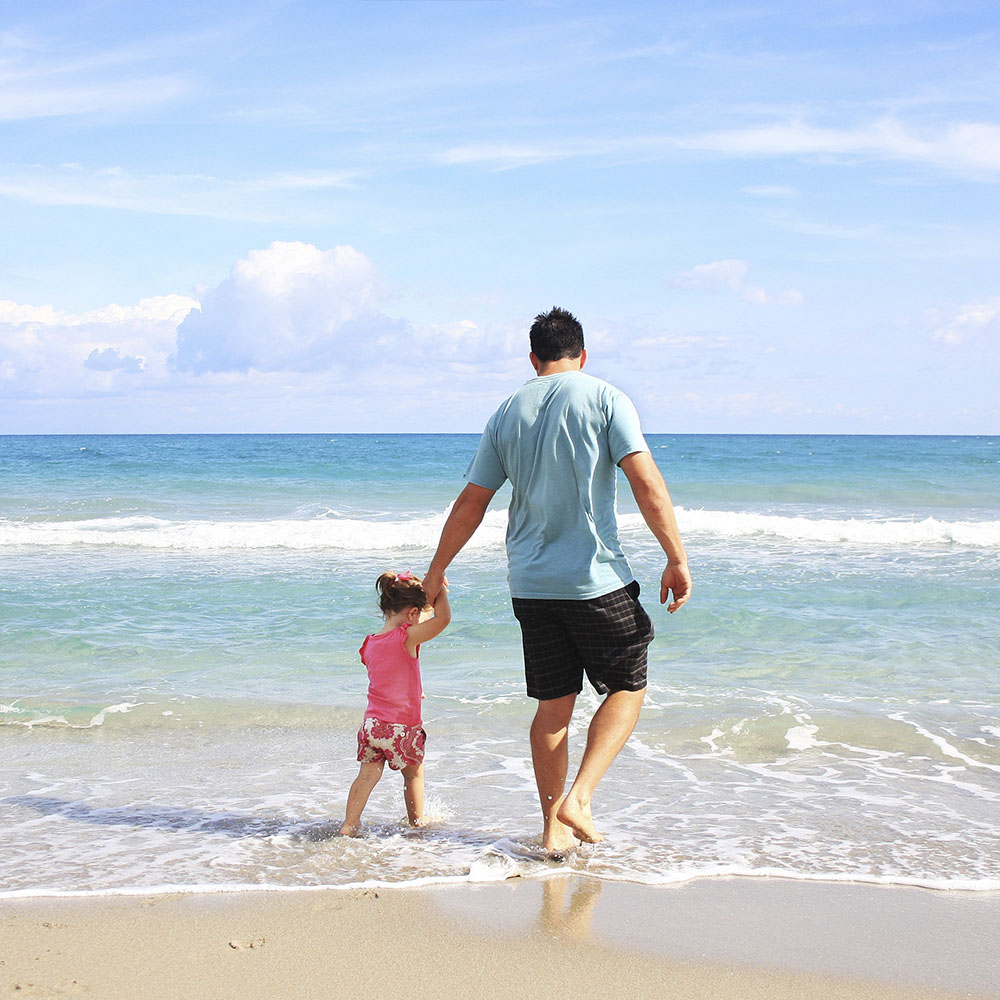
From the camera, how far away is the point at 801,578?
11195 millimetres

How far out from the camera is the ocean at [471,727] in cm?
382

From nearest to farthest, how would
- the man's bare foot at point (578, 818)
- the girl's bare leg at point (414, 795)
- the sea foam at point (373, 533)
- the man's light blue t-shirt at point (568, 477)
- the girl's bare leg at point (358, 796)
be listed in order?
1. the man's bare foot at point (578, 818)
2. the man's light blue t-shirt at point (568, 477)
3. the girl's bare leg at point (358, 796)
4. the girl's bare leg at point (414, 795)
5. the sea foam at point (373, 533)

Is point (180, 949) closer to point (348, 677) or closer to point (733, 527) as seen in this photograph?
point (348, 677)

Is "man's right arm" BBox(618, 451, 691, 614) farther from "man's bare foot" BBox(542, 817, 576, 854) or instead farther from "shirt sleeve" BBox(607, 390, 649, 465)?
"man's bare foot" BBox(542, 817, 576, 854)

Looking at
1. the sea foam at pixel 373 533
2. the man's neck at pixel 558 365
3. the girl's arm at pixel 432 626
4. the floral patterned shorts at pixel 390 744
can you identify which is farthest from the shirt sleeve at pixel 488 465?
the sea foam at pixel 373 533

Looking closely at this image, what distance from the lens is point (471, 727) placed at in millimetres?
5812

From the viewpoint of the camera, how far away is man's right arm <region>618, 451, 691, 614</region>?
3.44 m

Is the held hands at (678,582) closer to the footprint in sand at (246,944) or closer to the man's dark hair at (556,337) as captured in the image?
the man's dark hair at (556,337)

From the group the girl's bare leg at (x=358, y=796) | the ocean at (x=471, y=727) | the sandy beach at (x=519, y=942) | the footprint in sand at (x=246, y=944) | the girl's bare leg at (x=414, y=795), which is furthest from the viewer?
the girl's bare leg at (x=414, y=795)

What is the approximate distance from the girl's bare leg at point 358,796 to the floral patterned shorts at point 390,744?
0.13ft

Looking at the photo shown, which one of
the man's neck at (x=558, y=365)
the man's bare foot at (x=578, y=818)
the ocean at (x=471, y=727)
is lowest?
the ocean at (x=471, y=727)

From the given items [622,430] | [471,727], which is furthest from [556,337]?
[471,727]

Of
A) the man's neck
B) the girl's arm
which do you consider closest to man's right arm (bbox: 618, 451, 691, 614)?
the man's neck

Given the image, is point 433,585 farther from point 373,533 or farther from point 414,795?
point 373,533
